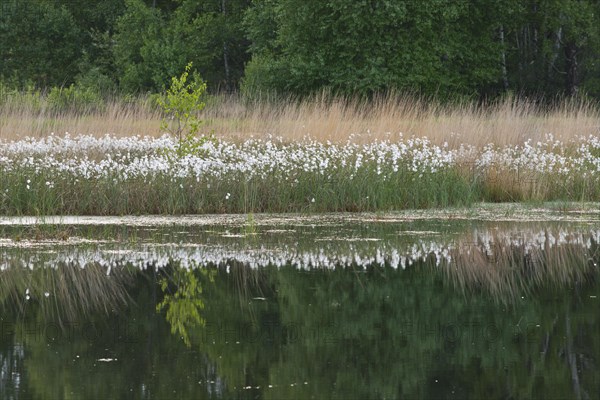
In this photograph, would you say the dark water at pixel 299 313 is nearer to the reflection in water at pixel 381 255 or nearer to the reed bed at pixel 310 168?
the reflection in water at pixel 381 255

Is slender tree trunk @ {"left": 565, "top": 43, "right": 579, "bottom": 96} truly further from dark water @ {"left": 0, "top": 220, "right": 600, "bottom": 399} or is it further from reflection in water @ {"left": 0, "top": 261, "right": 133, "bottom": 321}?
reflection in water @ {"left": 0, "top": 261, "right": 133, "bottom": 321}

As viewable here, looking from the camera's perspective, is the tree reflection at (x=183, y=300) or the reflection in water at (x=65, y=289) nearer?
the tree reflection at (x=183, y=300)

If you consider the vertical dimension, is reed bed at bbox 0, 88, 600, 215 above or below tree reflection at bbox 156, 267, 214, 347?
below

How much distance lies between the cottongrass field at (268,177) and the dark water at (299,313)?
1.81 meters

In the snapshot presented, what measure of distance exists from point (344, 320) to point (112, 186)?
7.37 m

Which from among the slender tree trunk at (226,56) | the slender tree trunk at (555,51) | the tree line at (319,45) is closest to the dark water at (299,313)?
the tree line at (319,45)

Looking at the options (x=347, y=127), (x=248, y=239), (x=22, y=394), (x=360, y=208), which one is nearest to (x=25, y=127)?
(x=347, y=127)

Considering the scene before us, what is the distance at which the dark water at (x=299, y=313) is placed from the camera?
580 cm

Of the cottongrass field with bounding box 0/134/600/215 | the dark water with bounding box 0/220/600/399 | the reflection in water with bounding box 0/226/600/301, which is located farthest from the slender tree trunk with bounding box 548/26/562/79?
the reflection in water with bounding box 0/226/600/301

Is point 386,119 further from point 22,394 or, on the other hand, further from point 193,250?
point 22,394

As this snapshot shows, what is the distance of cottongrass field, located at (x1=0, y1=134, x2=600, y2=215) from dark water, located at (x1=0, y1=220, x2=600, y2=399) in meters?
1.81

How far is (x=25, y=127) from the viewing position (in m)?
19.8

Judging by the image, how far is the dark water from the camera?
580 centimetres

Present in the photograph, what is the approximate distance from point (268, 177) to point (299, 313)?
23.0 feet
